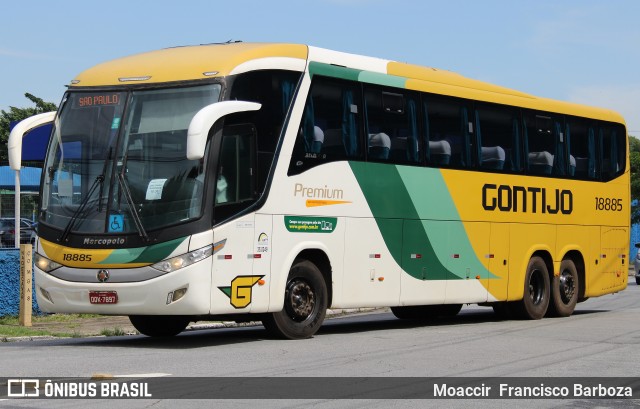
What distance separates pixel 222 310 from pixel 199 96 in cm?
269

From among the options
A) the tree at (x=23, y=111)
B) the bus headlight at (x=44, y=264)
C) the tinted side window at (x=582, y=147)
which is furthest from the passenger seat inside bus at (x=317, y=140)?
the tree at (x=23, y=111)

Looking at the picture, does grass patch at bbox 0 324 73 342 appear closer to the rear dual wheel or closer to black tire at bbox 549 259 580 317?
the rear dual wheel

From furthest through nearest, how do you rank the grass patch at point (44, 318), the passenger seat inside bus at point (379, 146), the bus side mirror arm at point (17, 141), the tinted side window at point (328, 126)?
the grass patch at point (44, 318) < the passenger seat inside bus at point (379, 146) < the tinted side window at point (328, 126) < the bus side mirror arm at point (17, 141)

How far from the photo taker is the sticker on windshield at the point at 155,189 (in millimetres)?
14586

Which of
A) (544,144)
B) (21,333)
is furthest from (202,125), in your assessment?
(544,144)

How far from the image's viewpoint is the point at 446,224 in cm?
1920

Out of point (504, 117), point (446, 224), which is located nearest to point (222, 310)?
point (446, 224)

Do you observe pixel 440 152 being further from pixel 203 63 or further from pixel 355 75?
pixel 203 63

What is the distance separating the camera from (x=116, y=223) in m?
14.7

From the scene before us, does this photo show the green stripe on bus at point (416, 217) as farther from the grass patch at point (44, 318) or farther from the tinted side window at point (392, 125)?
the grass patch at point (44, 318)

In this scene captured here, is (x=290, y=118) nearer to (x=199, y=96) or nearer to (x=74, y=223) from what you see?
(x=199, y=96)

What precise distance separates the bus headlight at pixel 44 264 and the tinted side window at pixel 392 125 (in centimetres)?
487

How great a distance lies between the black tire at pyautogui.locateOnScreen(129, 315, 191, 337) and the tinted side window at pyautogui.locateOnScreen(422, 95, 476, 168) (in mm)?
4716

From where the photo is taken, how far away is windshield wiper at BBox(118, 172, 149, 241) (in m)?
14.5
